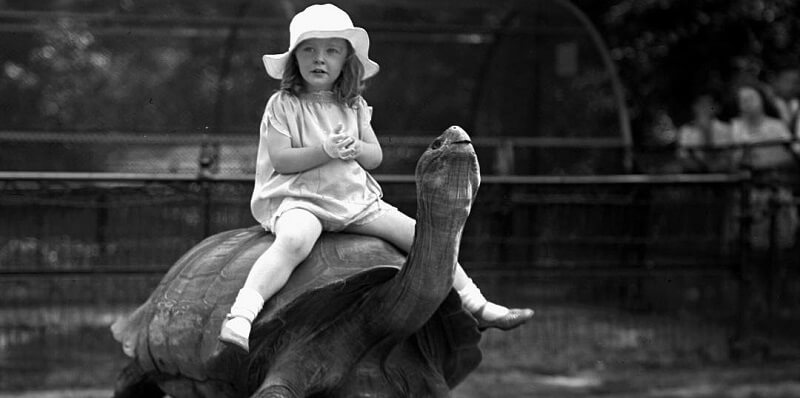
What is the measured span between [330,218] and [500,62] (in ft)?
24.7

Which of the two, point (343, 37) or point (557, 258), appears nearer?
point (343, 37)

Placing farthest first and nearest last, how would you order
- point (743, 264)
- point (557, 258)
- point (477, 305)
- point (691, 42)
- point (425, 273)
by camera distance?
point (691, 42), point (557, 258), point (743, 264), point (477, 305), point (425, 273)

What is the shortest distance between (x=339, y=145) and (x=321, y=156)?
0.22 ft

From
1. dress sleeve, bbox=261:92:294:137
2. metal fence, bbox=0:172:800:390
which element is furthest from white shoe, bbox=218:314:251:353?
metal fence, bbox=0:172:800:390

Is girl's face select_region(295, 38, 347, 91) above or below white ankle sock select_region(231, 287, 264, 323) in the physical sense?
above

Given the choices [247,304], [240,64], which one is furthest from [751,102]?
[247,304]

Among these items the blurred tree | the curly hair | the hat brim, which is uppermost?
the blurred tree

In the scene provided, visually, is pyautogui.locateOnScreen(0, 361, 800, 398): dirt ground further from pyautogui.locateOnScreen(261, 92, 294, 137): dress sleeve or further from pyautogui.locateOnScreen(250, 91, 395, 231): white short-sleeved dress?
pyautogui.locateOnScreen(261, 92, 294, 137): dress sleeve

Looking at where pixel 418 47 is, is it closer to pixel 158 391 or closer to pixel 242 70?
pixel 242 70

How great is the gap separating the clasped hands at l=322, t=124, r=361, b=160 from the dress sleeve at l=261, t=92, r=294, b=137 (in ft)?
0.47

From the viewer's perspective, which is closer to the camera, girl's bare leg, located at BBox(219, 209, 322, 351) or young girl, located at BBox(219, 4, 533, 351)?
girl's bare leg, located at BBox(219, 209, 322, 351)

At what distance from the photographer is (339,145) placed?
3.77m

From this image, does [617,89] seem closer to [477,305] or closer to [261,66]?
[261,66]

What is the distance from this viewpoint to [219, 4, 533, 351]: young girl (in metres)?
3.76
